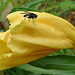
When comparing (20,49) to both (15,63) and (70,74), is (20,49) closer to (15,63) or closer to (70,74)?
(15,63)

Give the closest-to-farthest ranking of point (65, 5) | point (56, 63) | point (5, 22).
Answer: point (56, 63) → point (5, 22) → point (65, 5)

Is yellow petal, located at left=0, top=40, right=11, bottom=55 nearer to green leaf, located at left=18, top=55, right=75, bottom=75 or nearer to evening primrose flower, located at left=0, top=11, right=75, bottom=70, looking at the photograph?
evening primrose flower, located at left=0, top=11, right=75, bottom=70

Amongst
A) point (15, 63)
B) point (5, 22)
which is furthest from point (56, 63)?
point (5, 22)

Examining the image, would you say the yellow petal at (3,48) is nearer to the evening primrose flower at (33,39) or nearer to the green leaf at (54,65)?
the evening primrose flower at (33,39)

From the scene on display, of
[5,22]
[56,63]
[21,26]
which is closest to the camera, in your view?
[21,26]

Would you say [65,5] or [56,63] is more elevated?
[65,5]

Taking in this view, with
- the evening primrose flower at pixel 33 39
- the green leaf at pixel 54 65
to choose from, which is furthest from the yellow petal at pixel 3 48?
the green leaf at pixel 54 65

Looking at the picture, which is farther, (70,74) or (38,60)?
(38,60)
